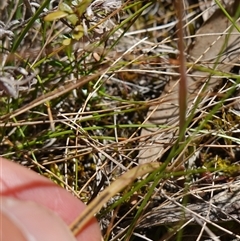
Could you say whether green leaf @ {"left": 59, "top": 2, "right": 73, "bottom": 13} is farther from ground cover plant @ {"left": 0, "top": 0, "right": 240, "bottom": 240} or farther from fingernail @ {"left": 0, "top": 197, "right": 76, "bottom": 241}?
fingernail @ {"left": 0, "top": 197, "right": 76, "bottom": 241}

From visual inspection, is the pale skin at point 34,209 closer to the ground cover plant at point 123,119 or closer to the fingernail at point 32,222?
the fingernail at point 32,222

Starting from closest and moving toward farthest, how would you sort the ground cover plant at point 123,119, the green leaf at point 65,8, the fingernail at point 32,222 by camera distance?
the fingernail at point 32,222, the green leaf at point 65,8, the ground cover plant at point 123,119

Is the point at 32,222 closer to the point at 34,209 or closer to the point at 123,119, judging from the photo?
the point at 34,209

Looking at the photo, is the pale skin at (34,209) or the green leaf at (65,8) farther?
the green leaf at (65,8)

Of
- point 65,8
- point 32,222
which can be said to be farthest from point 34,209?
point 65,8

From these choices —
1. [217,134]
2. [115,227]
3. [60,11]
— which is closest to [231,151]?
[217,134]

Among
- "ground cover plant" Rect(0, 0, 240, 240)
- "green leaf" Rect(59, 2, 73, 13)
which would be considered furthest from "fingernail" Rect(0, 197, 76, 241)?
"green leaf" Rect(59, 2, 73, 13)

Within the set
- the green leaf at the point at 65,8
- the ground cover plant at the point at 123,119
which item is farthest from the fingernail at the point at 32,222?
the green leaf at the point at 65,8
